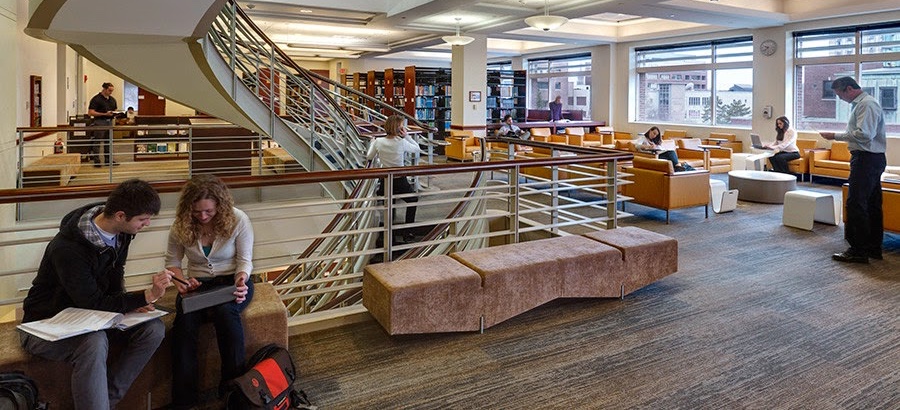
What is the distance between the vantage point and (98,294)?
2.44 meters

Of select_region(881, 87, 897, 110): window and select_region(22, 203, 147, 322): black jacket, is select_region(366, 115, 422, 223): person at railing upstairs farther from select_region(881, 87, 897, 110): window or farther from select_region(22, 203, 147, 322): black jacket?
select_region(881, 87, 897, 110): window

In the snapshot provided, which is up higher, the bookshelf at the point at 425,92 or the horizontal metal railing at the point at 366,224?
the bookshelf at the point at 425,92

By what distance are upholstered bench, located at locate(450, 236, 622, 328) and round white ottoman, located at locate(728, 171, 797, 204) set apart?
5525 mm

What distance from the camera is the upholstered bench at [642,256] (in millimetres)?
4332

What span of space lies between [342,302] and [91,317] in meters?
2.56

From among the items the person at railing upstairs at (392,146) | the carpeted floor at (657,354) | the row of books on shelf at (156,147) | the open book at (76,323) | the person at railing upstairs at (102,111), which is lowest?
the carpeted floor at (657,354)

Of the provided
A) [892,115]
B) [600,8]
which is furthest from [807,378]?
[892,115]

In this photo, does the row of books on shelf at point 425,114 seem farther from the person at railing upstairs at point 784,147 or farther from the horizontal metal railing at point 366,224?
the person at railing upstairs at point 784,147

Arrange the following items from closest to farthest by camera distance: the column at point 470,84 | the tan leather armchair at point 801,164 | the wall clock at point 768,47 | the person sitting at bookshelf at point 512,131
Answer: the tan leather armchair at point 801,164 → the wall clock at point 768,47 → the person sitting at bookshelf at point 512,131 → the column at point 470,84

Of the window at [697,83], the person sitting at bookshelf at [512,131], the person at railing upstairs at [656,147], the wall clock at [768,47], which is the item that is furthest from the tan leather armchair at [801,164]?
the person sitting at bookshelf at [512,131]

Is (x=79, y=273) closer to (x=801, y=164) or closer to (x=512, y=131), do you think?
(x=512, y=131)

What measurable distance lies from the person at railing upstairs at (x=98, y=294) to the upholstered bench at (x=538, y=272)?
6.18 ft

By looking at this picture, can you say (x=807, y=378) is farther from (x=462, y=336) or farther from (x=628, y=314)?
(x=462, y=336)

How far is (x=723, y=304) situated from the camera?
4297 mm
